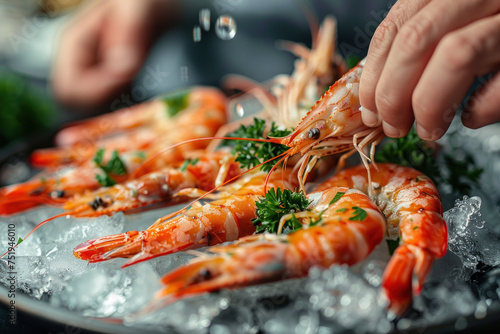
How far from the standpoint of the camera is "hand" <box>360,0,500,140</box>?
0.85 metres

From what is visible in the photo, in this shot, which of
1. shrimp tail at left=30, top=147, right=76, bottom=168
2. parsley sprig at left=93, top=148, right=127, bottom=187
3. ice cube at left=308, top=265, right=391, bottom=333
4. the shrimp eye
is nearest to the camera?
ice cube at left=308, top=265, right=391, bottom=333

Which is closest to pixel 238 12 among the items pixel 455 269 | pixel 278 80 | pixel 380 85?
pixel 278 80

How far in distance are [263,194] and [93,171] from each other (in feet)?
2.71

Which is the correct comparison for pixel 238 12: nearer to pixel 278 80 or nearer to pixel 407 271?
pixel 278 80

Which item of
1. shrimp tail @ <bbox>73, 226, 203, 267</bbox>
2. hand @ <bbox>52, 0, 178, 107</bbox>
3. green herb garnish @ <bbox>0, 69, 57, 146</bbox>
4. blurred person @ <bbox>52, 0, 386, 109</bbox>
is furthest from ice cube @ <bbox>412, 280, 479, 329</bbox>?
hand @ <bbox>52, 0, 178, 107</bbox>

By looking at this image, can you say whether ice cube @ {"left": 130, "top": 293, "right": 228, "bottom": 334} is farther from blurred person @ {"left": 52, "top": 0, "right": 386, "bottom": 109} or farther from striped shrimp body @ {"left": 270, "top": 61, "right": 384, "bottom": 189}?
blurred person @ {"left": 52, "top": 0, "right": 386, "bottom": 109}

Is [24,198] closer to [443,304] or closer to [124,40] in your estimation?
[443,304]

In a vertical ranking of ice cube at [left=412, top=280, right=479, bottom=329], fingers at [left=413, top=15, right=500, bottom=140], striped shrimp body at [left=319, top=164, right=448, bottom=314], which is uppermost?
fingers at [left=413, top=15, right=500, bottom=140]

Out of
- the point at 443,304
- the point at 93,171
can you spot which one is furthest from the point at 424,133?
the point at 93,171

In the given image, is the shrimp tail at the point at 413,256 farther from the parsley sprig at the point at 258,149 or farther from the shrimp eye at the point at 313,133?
the parsley sprig at the point at 258,149

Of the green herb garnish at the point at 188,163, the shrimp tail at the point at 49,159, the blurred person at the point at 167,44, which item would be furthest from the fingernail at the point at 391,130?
the blurred person at the point at 167,44

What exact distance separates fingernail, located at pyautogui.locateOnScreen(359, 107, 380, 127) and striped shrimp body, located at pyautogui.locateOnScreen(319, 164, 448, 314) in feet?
0.59

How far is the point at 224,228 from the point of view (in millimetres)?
1151

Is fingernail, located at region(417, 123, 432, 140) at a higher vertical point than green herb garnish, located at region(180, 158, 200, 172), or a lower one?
higher
